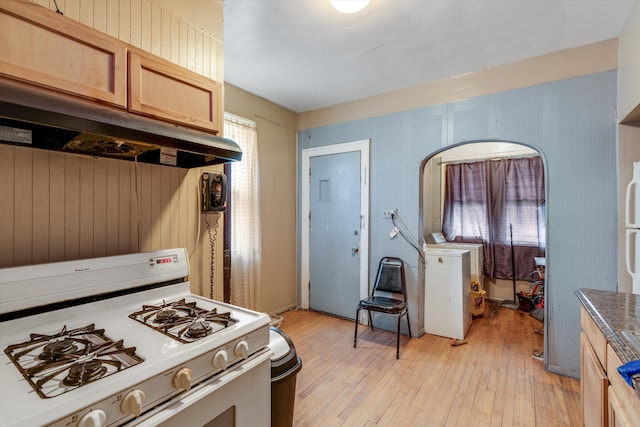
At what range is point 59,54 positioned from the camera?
111cm

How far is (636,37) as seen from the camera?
5.95 feet

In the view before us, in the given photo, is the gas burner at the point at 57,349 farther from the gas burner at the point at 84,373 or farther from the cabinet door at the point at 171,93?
the cabinet door at the point at 171,93

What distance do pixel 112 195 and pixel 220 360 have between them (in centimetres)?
101

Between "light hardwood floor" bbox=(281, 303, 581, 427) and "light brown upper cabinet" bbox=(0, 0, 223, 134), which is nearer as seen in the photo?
"light brown upper cabinet" bbox=(0, 0, 223, 134)

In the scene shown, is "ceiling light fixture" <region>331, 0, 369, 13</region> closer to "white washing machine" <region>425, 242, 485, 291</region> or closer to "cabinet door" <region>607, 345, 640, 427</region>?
"cabinet door" <region>607, 345, 640, 427</region>

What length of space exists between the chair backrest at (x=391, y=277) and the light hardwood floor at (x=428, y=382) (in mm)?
504

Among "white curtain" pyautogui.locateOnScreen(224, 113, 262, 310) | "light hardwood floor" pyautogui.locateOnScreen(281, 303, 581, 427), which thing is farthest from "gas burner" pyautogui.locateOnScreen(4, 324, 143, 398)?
"white curtain" pyautogui.locateOnScreen(224, 113, 262, 310)

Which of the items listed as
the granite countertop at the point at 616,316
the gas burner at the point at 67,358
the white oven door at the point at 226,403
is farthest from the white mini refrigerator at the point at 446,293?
the gas burner at the point at 67,358

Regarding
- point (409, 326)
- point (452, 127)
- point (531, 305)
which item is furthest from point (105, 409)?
point (531, 305)

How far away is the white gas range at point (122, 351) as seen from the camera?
771 mm

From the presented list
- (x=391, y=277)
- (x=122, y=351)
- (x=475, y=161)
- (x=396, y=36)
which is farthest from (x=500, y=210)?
(x=122, y=351)

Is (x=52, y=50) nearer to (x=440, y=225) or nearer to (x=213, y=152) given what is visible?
(x=213, y=152)

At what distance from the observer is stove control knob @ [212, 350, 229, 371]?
3.39 ft

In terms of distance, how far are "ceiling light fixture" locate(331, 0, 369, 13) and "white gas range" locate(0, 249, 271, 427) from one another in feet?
5.89
